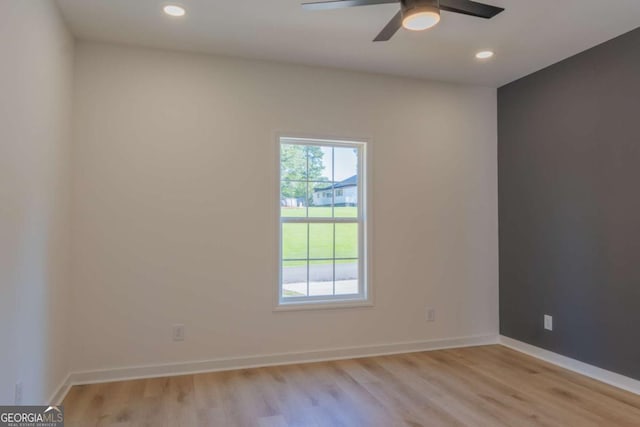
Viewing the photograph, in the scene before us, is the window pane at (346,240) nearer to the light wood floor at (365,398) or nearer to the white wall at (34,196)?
the light wood floor at (365,398)

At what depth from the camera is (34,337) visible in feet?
7.64

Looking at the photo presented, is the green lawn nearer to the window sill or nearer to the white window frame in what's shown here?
the white window frame

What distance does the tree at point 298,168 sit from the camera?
3.71 meters

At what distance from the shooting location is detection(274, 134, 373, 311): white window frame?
3625mm

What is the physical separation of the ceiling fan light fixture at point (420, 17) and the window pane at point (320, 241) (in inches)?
81.5

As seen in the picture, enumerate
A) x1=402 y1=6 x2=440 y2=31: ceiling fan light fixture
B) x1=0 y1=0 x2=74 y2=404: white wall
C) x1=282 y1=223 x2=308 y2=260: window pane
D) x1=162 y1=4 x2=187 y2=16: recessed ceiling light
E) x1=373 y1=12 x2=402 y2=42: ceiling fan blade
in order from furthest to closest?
x1=282 y1=223 x2=308 y2=260: window pane
x1=162 y1=4 x2=187 y2=16: recessed ceiling light
x1=373 y1=12 x2=402 y2=42: ceiling fan blade
x1=402 y1=6 x2=440 y2=31: ceiling fan light fixture
x1=0 y1=0 x2=74 y2=404: white wall

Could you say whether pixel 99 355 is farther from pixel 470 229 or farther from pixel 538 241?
pixel 538 241

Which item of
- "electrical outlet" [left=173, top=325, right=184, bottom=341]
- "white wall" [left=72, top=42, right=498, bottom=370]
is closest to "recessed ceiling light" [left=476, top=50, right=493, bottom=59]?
"white wall" [left=72, top=42, right=498, bottom=370]

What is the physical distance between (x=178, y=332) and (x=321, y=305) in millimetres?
1263

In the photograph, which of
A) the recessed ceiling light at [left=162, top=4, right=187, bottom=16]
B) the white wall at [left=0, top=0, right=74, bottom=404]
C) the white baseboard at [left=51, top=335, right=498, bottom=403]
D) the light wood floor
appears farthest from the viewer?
the white baseboard at [left=51, top=335, right=498, bottom=403]

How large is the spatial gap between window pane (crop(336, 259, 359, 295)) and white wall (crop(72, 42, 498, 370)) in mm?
200

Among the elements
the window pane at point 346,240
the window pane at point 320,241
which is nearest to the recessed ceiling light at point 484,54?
the window pane at point 346,240

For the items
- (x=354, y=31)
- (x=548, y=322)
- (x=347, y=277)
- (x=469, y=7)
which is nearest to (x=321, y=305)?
(x=347, y=277)

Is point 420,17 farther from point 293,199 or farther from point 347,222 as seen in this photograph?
point 347,222
